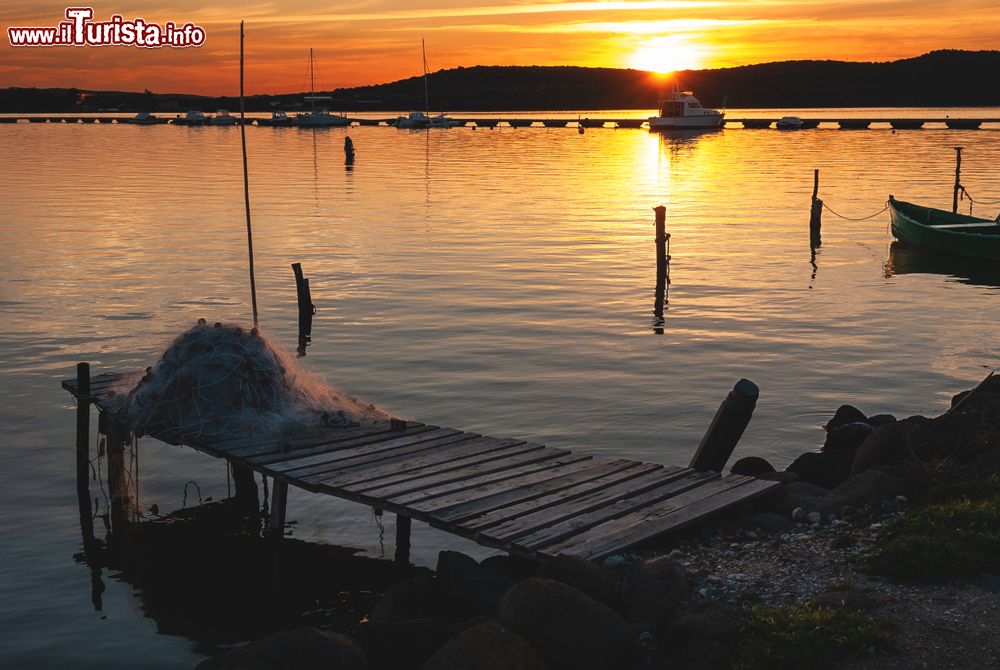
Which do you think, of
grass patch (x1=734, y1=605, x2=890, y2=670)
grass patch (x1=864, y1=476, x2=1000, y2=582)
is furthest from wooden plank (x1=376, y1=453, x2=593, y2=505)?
grass patch (x1=734, y1=605, x2=890, y2=670)

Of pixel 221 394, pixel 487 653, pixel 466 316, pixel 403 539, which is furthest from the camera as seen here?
pixel 466 316

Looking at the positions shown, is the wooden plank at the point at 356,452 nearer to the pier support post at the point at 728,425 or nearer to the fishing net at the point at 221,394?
the fishing net at the point at 221,394

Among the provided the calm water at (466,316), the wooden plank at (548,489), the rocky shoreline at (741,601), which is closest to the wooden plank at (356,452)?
the calm water at (466,316)

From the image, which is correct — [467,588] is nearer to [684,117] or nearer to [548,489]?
[548,489]

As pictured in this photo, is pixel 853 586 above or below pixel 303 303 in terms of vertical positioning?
above

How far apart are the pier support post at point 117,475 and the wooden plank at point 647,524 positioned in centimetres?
751

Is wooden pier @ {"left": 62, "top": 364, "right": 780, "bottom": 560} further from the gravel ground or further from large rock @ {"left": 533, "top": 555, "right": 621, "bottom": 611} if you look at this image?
the gravel ground

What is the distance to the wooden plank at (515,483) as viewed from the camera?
11.0 metres

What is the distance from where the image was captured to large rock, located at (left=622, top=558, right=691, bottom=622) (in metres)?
9.06

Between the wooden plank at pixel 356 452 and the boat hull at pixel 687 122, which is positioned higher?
the boat hull at pixel 687 122

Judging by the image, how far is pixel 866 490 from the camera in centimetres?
1167

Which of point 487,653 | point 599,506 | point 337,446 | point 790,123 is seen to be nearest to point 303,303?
point 337,446

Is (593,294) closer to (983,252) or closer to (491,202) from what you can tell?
(983,252)

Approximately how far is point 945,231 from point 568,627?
34.5 m
